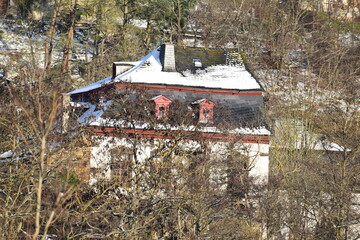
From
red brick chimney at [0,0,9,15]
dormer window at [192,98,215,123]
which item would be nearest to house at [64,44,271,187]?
dormer window at [192,98,215,123]

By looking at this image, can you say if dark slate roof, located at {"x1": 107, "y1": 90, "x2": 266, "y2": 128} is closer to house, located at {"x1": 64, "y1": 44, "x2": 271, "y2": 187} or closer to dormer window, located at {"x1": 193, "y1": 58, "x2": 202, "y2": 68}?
house, located at {"x1": 64, "y1": 44, "x2": 271, "y2": 187}

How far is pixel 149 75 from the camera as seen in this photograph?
68.9ft

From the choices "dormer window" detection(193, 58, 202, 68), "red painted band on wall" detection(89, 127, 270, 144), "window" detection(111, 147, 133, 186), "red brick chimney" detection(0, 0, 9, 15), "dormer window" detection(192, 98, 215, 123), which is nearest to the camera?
"window" detection(111, 147, 133, 186)

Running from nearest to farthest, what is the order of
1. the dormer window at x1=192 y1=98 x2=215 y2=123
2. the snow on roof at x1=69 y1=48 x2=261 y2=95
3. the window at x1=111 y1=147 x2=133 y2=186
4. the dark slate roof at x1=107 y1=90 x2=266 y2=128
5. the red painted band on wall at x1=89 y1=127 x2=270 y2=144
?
the window at x1=111 y1=147 x2=133 y2=186 → the red painted band on wall at x1=89 y1=127 x2=270 y2=144 → the dormer window at x1=192 y1=98 x2=215 y2=123 → the dark slate roof at x1=107 y1=90 x2=266 y2=128 → the snow on roof at x1=69 y1=48 x2=261 y2=95

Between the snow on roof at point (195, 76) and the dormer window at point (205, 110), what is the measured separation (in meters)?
0.95

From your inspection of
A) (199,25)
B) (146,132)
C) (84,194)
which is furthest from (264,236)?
(199,25)

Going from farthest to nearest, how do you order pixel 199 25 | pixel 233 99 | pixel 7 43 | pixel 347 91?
pixel 199 25
pixel 7 43
pixel 347 91
pixel 233 99

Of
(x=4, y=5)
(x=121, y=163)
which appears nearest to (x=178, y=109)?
(x=121, y=163)

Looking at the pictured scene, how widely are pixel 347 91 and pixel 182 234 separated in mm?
22388

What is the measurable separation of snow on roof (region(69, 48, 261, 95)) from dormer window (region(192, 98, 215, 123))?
953mm

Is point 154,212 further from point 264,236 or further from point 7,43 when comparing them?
point 7,43

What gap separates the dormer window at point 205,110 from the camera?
62.7 ft

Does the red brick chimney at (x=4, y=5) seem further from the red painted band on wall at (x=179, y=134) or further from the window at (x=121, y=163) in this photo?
the window at (x=121, y=163)

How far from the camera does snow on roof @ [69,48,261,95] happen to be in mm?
20781
